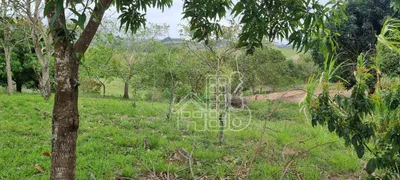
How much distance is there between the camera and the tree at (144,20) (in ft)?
3.85

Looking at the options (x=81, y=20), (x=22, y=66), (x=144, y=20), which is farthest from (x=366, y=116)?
(x=22, y=66)

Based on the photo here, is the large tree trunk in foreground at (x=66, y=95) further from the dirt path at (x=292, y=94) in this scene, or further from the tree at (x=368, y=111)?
the tree at (x=368, y=111)

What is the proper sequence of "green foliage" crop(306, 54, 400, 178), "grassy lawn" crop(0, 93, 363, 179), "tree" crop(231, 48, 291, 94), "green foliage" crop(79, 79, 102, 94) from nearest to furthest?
"green foliage" crop(306, 54, 400, 178), "grassy lawn" crop(0, 93, 363, 179), "tree" crop(231, 48, 291, 94), "green foliage" crop(79, 79, 102, 94)

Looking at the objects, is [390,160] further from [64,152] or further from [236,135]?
[236,135]

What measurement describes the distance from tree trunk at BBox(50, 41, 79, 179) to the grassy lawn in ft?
2.38

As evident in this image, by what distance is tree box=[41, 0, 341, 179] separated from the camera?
117cm

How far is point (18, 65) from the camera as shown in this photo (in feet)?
42.0

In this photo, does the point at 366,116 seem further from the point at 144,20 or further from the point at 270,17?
the point at 144,20

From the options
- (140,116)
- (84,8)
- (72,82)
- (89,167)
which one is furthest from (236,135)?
(84,8)

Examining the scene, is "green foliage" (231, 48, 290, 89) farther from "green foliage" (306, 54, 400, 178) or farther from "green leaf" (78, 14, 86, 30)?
"green leaf" (78, 14, 86, 30)

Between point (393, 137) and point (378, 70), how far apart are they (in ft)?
1.20

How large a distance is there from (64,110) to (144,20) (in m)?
0.71

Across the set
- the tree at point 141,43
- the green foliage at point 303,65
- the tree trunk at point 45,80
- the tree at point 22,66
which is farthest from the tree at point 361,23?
the tree at point 22,66

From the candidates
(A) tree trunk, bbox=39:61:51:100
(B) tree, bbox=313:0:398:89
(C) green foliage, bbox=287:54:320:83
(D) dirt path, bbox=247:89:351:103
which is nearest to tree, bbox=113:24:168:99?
(A) tree trunk, bbox=39:61:51:100
